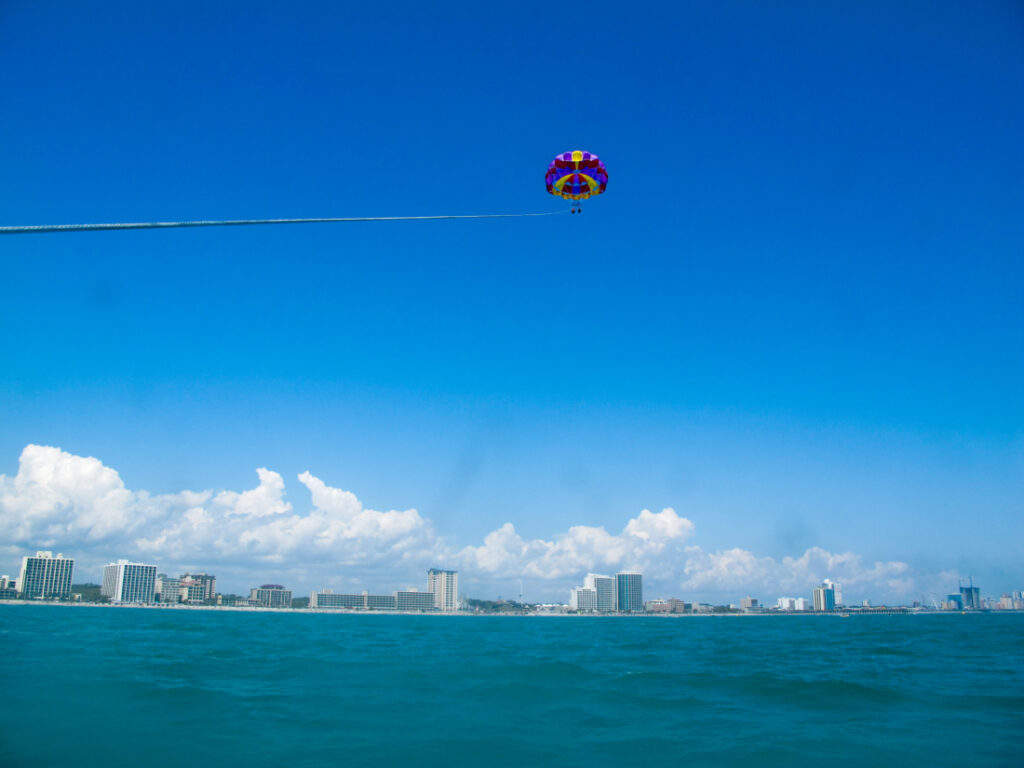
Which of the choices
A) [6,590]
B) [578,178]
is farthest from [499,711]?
[6,590]

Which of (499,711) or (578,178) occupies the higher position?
(578,178)

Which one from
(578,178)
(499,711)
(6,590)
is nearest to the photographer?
(578,178)

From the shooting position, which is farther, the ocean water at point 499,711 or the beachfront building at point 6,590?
the beachfront building at point 6,590

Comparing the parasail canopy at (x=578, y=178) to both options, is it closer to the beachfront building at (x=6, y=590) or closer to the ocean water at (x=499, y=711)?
the ocean water at (x=499, y=711)

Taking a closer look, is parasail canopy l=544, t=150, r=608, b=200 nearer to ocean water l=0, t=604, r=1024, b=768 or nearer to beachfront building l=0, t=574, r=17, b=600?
ocean water l=0, t=604, r=1024, b=768

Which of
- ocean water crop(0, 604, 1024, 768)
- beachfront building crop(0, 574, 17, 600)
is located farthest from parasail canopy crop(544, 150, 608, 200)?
beachfront building crop(0, 574, 17, 600)

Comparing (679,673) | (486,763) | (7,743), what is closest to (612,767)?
(486,763)

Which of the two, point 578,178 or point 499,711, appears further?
point 499,711

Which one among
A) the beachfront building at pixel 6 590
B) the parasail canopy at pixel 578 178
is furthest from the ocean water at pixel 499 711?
the beachfront building at pixel 6 590

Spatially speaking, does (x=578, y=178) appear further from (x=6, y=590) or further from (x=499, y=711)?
(x=6, y=590)
